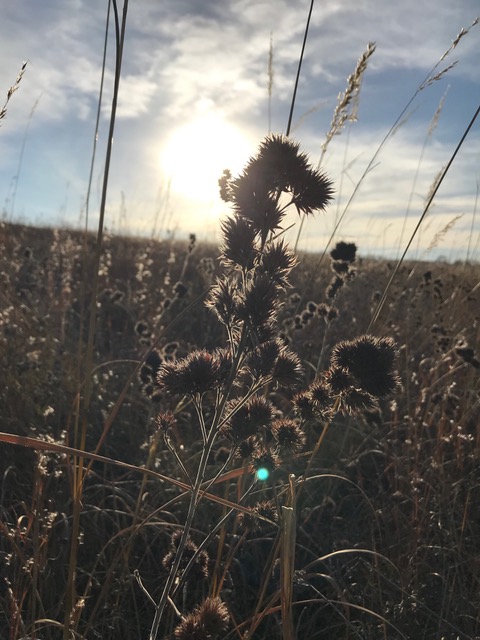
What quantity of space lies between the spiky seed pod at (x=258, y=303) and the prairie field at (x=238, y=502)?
0.8 inches

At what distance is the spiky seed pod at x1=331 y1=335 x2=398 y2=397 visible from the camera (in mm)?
1383

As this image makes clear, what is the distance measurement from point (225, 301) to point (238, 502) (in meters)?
0.59

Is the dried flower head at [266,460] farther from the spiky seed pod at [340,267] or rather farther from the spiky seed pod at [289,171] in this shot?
the spiky seed pod at [340,267]

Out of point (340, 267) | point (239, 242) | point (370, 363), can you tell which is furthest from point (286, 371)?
point (340, 267)

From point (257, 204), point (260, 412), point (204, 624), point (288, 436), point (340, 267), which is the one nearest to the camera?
point (204, 624)

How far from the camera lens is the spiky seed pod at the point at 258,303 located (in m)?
1.14

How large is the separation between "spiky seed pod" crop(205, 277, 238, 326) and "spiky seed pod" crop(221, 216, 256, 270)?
59 mm

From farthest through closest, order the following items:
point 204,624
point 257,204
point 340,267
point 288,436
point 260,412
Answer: point 340,267 → point 288,436 → point 260,412 → point 257,204 → point 204,624

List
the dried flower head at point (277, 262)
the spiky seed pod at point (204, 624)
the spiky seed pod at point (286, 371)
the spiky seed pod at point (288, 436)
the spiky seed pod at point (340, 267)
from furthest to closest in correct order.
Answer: the spiky seed pod at point (340, 267)
the spiky seed pod at point (288, 436)
the spiky seed pod at point (286, 371)
the dried flower head at point (277, 262)
the spiky seed pod at point (204, 624)

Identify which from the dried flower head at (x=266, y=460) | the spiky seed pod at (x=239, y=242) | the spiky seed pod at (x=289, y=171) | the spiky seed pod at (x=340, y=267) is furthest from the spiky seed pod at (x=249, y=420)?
the spiky seed pod at (x=340, y=267)

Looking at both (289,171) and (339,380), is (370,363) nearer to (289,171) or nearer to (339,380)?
(339,380)

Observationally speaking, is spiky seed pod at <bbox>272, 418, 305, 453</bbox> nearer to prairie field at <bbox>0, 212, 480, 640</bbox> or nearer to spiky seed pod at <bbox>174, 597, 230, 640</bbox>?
prairie field at <bbox>0, 212, 480, 640</bbox>

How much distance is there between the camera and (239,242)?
4.09ft

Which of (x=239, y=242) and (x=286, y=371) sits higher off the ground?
(x=239, y=242)
